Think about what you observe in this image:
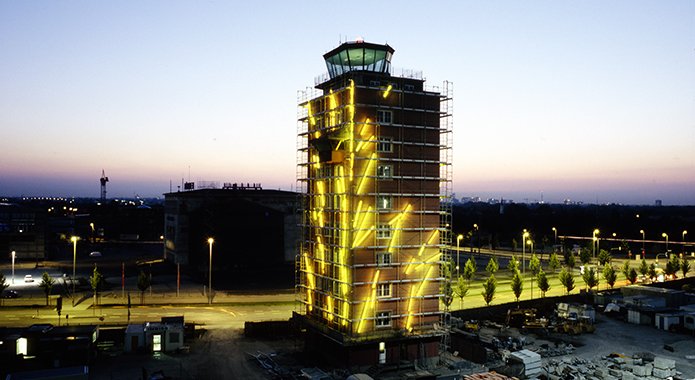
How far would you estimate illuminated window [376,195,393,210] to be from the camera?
45.4 metres

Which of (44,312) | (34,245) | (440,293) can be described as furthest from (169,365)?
(34,245)

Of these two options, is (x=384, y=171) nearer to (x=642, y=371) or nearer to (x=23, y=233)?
(x=642, y=371)

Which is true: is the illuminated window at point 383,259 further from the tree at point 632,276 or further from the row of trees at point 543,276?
the tree at point 632,276

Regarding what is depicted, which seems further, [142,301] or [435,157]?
[142,301]

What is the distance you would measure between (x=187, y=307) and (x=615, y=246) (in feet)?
486

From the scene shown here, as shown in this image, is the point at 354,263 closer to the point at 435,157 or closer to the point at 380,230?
the point at 380,230

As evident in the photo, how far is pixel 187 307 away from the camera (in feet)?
227

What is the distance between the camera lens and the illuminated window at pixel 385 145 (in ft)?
149

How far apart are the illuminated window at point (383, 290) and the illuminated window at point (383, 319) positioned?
159 centimetres

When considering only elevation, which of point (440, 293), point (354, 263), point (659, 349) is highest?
point (354, 263)

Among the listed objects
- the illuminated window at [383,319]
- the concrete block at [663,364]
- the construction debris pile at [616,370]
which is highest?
the illuminated window at [383,319]

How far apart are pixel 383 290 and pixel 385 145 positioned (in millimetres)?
13912

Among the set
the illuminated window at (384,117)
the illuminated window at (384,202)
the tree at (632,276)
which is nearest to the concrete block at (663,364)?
the illuminated window at (384,202)

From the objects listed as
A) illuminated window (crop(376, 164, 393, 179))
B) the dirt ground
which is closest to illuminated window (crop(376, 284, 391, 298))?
the dirt ground
